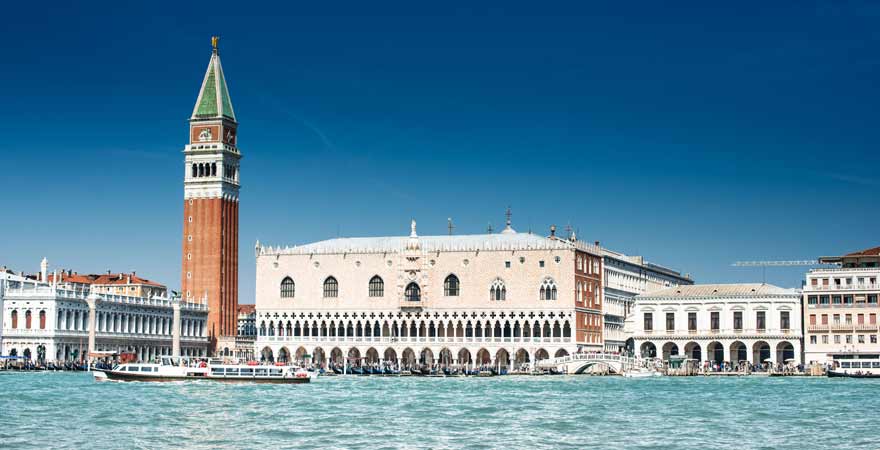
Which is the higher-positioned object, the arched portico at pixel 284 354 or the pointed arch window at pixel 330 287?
the pointed arch window at pixel 330 287

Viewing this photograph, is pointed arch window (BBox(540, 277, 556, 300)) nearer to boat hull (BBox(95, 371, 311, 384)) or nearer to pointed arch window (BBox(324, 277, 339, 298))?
pointed arch window (BBox(324, 277, 339, 298))

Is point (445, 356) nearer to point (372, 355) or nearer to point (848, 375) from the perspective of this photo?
point (372, 355)

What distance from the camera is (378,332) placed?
335ft

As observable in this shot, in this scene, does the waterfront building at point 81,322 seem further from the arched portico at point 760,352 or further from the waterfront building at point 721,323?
the arched portico at point 760,352

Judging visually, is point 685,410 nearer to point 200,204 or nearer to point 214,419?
point 214,419

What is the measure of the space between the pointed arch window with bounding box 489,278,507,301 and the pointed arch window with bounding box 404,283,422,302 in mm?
5337

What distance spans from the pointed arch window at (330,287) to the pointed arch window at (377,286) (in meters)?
2.73

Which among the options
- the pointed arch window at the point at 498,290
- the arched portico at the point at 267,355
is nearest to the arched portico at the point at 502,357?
the pointed arch window at the point at 498,290

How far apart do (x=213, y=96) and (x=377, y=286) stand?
22009 mm

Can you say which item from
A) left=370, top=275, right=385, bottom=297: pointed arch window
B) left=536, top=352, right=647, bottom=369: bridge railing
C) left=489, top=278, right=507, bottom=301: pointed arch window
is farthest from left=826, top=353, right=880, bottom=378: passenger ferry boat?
left=370, top=275, right=385, bottom=297: pointed arch window

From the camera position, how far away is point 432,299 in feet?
328

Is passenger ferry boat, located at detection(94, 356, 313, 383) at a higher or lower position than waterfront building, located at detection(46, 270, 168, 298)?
lower

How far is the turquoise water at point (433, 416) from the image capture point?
39.8 metres

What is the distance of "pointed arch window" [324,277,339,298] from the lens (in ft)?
336
